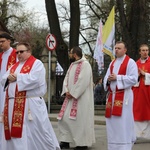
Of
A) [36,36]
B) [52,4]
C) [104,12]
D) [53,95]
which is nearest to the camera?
[53,95]

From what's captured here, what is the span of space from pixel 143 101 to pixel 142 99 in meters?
0.05

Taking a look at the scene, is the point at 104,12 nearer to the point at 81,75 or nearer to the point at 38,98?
the point at 81,75

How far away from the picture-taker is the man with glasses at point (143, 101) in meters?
9.83

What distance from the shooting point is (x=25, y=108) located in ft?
21.5

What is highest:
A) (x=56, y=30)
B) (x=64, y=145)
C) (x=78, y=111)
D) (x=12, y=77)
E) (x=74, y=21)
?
(x=74, y=21)

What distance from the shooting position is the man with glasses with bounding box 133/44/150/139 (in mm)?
9828

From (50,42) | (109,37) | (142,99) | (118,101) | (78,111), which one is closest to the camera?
(118,101)

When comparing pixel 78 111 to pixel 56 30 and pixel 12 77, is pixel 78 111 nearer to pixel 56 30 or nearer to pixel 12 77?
pixel 12 77

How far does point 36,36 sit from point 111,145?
41.2m

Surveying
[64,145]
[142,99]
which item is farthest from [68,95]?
[142,99]

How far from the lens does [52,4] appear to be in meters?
20.5

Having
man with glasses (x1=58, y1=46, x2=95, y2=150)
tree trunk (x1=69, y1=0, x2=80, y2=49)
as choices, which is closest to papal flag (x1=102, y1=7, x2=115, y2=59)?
tree trunk (x1=69, y1=0, x2=80, y2=49)

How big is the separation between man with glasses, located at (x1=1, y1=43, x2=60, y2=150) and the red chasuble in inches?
144

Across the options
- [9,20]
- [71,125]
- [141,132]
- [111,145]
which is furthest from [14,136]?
[9,20]
